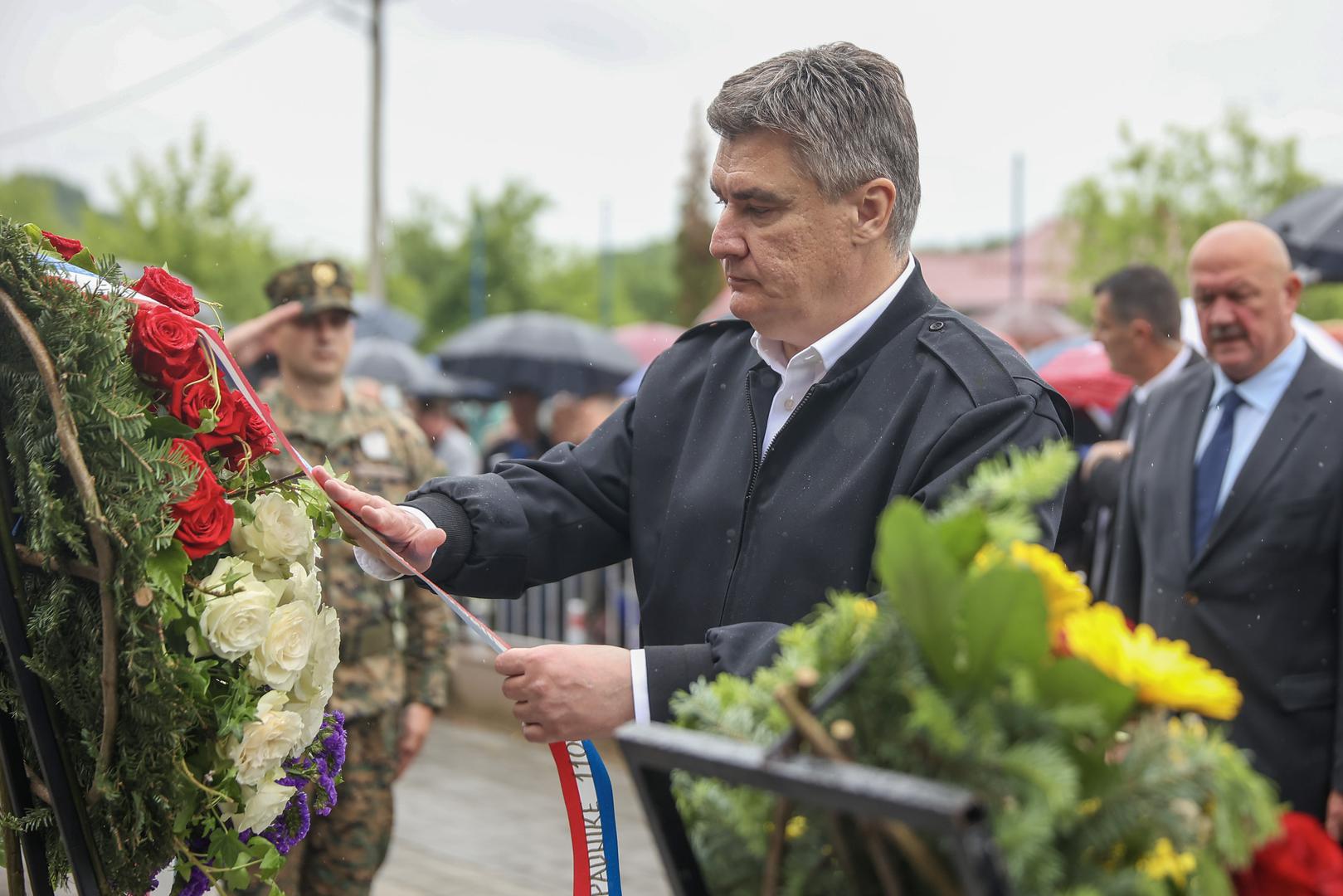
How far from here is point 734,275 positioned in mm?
2504

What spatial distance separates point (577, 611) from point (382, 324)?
5.87m

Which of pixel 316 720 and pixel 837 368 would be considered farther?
pixel 837 368

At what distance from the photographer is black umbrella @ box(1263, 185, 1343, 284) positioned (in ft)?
23.0

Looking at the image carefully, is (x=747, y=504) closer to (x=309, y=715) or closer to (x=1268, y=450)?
(x=309, y=715)

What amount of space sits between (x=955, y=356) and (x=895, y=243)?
0.30 meters

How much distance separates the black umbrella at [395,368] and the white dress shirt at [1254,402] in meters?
9.03

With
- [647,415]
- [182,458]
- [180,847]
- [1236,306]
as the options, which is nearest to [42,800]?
[180,847]

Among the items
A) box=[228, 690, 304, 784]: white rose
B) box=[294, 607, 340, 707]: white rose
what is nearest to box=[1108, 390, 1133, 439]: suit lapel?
box=[294, 607, 340, 707]: white rose

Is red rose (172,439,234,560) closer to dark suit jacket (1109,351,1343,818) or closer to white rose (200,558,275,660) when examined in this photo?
white rose (200,558,275,660)

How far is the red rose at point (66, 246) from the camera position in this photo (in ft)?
7.00

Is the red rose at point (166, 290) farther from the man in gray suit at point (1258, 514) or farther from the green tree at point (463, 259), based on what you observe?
the green tree at point (463, 259)

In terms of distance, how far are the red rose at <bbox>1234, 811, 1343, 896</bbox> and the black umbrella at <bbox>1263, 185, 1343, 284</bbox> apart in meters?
6.37

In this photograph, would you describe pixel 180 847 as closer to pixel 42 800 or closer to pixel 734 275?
pixel 42 800

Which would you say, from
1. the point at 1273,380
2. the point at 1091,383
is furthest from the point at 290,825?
the point at 1091,383
